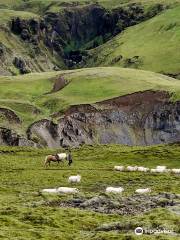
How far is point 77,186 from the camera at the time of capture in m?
78.7

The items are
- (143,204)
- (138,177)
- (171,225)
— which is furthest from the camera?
(138,177)

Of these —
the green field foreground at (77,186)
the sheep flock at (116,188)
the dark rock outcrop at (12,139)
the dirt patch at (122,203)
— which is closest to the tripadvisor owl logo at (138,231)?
the green field foreground at (77,186)

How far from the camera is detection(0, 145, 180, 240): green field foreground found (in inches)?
1848

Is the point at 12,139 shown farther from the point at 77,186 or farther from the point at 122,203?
the point at 122,203

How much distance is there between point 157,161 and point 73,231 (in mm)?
→ 67205

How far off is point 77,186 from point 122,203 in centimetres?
1862

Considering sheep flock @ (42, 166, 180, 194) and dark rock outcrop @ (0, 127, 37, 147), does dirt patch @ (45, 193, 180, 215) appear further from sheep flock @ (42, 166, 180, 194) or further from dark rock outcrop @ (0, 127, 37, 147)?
dark rock outcrop @ (0, 127, 37, 147)

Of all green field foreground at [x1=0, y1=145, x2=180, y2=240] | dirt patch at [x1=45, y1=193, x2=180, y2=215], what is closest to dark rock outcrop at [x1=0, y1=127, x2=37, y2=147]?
green field foreground at [x1=0, y1=145, x2=180, y2=240]

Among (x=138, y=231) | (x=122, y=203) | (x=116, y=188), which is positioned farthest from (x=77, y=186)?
(x=138, y=231)

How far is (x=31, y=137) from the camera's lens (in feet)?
632

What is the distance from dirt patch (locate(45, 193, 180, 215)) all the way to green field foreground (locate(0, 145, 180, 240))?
240 cm

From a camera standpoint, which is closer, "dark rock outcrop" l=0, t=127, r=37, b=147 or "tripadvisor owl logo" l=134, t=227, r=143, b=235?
"tripadvisor owl logo" l=134, t=227, r=143, b=235

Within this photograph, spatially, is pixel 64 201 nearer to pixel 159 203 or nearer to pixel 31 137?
pixel 159 203

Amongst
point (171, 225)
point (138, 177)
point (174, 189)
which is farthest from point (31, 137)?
point (171, 225)
